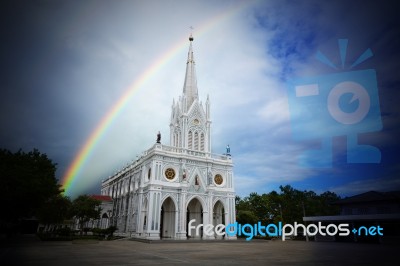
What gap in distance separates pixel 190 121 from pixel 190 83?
285 inches

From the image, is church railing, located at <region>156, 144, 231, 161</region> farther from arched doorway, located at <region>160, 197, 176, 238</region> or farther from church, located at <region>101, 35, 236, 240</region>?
arched doorway, located at <region>160, 197, 176, 238</region>

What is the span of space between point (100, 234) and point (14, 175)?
59.5 ft

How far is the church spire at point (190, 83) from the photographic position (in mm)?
42344

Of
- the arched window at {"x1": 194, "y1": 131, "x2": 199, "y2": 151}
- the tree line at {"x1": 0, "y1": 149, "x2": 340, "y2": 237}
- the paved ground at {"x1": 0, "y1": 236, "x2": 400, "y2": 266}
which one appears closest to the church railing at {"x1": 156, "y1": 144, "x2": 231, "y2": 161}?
the arched window at {"x1": 194, "y1": 131, "x2": 199, "y2": 151}

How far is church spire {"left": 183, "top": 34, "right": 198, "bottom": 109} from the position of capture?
139 ft

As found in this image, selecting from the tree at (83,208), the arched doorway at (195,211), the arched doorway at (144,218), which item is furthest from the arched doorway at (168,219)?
the tree at (83,208)

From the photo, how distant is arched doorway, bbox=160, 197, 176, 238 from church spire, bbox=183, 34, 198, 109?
1506cm

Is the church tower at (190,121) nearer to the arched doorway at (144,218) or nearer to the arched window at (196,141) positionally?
the arched window at (196,141)

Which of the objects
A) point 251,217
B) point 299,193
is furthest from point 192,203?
point 299,193

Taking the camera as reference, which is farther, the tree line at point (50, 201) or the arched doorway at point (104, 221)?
the arched doorway at point (104, 221)

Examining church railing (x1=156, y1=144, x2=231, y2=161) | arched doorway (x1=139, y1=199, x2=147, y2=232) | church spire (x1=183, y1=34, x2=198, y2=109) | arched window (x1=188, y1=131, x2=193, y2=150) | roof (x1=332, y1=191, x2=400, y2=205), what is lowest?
arched doorway (x1=139, y1=199, x2=147, y2=232)

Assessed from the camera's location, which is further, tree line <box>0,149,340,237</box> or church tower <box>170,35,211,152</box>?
church tower <box>170,35,211,152</box>

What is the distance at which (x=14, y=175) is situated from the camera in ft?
Result: 67.4

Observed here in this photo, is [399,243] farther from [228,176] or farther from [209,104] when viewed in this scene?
[209,104]
